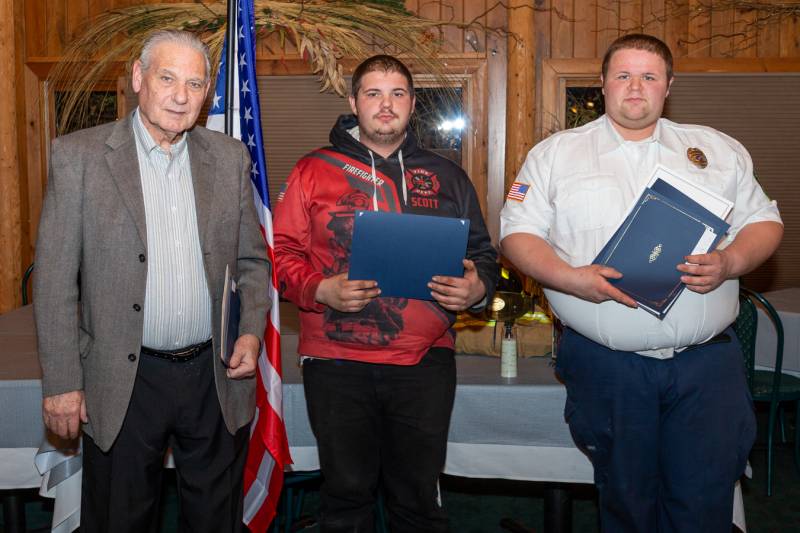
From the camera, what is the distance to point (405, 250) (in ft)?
6.91

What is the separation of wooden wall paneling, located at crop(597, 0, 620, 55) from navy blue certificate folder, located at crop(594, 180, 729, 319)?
3493mm

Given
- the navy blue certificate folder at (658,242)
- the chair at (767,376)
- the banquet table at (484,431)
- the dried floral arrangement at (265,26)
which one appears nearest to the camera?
the navy blue certificate folder at (658,242)

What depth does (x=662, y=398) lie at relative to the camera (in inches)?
85.4

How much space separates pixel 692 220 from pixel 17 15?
495 cm

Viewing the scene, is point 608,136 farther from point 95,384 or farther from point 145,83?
point 95,384

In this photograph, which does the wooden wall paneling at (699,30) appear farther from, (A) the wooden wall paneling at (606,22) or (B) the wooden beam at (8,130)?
(B) the wooden beam at (8,130)

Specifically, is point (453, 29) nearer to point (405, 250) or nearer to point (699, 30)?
point (699, 30)

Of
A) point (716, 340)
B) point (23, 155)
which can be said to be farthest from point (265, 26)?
point (23, 155)

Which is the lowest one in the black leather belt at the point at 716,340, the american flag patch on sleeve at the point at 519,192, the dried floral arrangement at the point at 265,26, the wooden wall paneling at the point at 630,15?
the black leather belt at the point at 716,340

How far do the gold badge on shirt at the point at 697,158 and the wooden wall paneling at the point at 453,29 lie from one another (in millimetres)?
3278

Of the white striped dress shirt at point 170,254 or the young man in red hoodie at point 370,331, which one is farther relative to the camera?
the young man in red hoodie at point 370,331

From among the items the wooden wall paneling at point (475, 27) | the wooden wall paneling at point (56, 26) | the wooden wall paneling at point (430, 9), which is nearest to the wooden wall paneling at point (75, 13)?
the wooden wall paneling at point (56, 26)

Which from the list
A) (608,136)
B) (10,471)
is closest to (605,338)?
(608,136)

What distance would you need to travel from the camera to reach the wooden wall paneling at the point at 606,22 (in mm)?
5246
